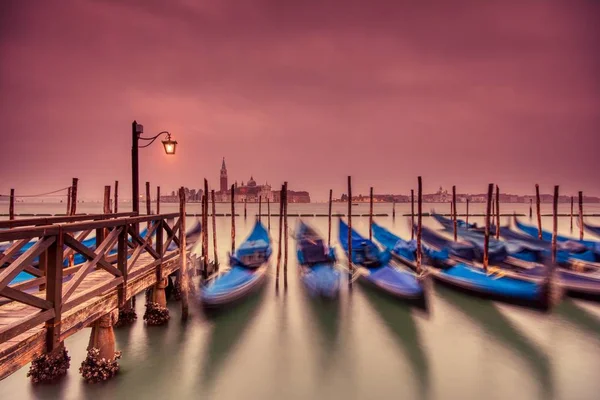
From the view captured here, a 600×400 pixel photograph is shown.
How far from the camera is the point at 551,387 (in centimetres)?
546

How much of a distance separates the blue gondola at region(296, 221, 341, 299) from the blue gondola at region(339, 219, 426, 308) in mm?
974

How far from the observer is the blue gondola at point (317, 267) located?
10.0 meters

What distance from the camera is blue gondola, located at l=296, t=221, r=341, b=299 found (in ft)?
32.8

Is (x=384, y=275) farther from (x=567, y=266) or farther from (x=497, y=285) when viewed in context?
(x=567, y=266)

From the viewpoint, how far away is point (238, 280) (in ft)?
26.4

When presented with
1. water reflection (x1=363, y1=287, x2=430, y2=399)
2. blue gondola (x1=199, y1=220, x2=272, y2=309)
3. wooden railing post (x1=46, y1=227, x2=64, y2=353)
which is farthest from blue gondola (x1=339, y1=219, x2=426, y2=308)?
wooden railing post (x1=46, y1=227, x2=64, y2=353)

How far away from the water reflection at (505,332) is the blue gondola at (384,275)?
1.27 metres

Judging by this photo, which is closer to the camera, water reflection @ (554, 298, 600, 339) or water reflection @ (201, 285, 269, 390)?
→ water reflection @ (201, 285, 269, 390)

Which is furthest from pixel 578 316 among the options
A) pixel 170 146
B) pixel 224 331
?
pixel 170 146

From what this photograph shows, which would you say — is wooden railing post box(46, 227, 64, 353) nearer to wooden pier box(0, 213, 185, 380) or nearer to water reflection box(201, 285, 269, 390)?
wooden pier box(0, 213, 185, 380)

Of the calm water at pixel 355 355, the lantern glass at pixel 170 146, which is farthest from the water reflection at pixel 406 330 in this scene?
the lantern glass at pixel 170 146

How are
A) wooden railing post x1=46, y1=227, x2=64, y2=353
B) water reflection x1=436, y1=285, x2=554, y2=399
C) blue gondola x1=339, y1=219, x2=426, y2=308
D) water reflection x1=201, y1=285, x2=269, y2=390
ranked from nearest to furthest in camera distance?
1. wooden railing post x1=46, y1=227, x2=64, y2=353
2. water reflection x1=436, y1=285, x2=554, y2=399
3. water reflection x1=201, y1=285, x2=269, y2=390
4. blue gondola x1=339, y1=219, x2=426, y2=308

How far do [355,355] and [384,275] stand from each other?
2.43 m

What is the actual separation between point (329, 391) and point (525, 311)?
552 centimetres
